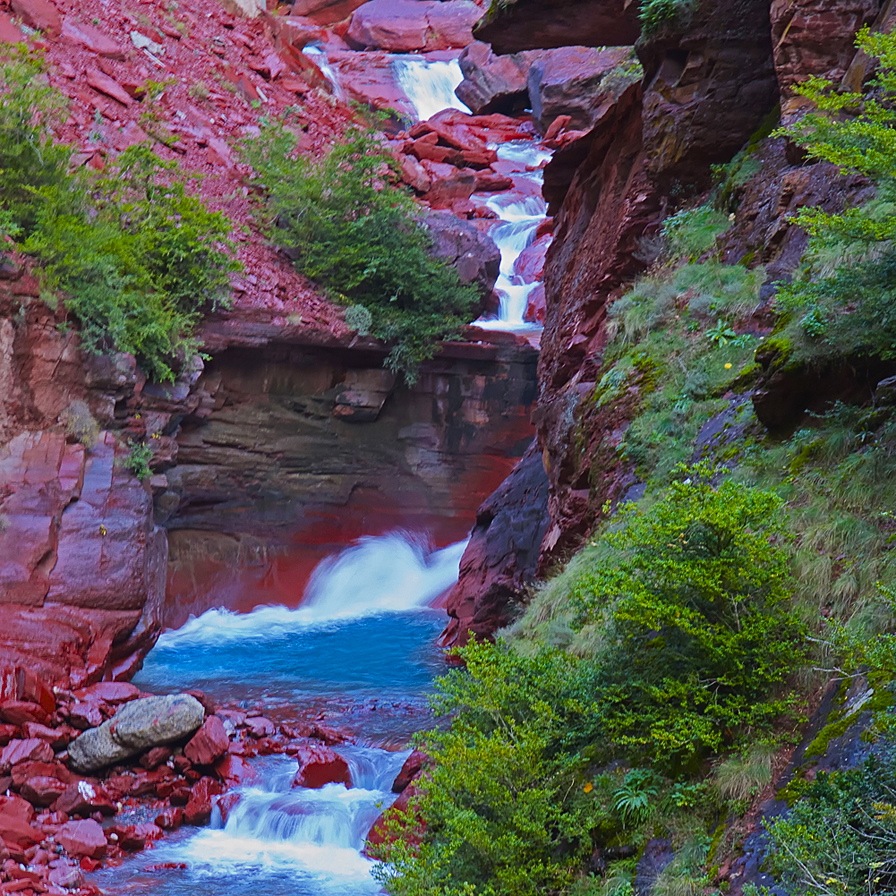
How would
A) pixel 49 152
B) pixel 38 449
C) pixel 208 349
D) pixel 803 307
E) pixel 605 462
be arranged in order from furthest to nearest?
pixel 208 349 < pixel 49 152 < pixel 38 449 < pixel 605 462 < pixel 803 307

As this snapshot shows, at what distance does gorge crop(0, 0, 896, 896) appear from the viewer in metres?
4.70

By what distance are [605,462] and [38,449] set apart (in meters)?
7.83

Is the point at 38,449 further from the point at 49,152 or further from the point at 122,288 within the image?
the point at 49,152

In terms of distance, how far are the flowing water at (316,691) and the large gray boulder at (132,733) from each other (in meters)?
0.91

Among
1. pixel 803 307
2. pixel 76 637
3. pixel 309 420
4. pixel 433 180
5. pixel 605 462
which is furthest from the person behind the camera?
pixel 433 180

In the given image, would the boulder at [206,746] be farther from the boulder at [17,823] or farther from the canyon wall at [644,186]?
the canyon wall at [644,186]

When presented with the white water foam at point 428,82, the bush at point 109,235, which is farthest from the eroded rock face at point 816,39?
the white water foam at point 428,82

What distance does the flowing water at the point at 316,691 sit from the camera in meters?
7.78

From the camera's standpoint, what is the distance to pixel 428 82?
33406mm

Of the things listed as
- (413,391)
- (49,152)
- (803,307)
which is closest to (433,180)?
(413,391)

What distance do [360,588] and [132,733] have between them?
913 centimetres

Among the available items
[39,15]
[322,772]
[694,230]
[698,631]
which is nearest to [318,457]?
[322,772]

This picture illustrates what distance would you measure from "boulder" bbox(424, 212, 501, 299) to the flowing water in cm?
602

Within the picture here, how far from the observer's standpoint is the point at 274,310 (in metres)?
16.9
